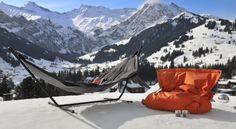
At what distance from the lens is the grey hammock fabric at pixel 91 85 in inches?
234

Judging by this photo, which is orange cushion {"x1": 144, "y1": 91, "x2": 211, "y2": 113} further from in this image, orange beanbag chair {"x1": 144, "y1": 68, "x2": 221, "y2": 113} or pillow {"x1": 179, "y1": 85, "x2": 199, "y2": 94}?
pillow {"x1": 179, "y1": 85, "x2": 199, "y2": 94}

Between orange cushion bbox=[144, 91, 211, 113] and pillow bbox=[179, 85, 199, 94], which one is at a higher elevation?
pillow bbox=[179, 85, 199, 94]

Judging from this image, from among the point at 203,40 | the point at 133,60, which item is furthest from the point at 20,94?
the point at 203,40

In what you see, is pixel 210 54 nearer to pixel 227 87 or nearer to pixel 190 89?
pixel 227 87

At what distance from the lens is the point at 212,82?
6730mm

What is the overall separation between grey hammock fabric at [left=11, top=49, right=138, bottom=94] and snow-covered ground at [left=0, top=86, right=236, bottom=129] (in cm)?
37

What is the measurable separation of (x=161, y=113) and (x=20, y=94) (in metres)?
42.7

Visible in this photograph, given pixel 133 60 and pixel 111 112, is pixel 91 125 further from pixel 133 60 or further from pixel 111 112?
pixel 133 60

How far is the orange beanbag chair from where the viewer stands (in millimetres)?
6168

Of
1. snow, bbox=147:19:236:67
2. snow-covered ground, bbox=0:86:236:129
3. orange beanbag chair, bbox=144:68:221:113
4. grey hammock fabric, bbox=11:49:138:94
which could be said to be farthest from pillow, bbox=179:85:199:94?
snow, bbox=147:19:236:67

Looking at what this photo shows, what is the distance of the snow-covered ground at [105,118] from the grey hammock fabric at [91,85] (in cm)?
37

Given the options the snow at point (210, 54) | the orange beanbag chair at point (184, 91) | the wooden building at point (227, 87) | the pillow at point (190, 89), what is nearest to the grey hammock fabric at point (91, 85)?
the orange beanbag chair at point (184, 91)

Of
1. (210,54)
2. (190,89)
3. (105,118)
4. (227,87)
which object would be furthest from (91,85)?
(210,54)

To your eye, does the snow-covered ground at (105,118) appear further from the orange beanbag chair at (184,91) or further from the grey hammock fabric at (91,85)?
the grey hammock fabric at (91,85)
